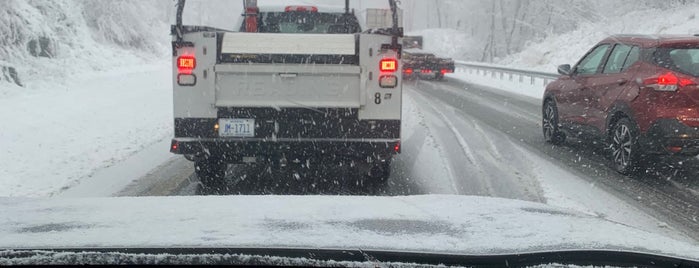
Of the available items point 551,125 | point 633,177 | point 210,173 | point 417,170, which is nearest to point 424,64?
point 551,125

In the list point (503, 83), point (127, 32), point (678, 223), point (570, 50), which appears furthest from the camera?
point (570, 50)

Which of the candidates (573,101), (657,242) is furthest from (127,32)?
(657,242)

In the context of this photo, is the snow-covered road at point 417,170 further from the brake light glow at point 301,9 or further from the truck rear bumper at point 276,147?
the brake light glow at point 301,9

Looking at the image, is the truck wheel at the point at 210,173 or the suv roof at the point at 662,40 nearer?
the truck wheel at the point at 210,173

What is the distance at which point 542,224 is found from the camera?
2535mm

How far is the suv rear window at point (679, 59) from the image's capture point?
22.8ft

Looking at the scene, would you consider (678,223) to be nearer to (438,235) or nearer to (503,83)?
(438,235)

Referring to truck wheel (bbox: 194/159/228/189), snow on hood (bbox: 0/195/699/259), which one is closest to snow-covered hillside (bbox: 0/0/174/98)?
truck wheel (bbox: 194/159/228/189)

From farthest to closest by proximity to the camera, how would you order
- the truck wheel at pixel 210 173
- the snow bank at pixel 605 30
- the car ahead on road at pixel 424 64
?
the snow bank at pixel 605 30, the car ahead on road at pixel 424 64, the truck wheel at pixel 210 173

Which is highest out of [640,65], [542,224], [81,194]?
[640,65]

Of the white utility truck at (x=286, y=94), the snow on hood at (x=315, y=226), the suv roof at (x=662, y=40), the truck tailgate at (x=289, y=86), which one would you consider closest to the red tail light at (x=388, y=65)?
the white utility truck at (x=286, y=94)

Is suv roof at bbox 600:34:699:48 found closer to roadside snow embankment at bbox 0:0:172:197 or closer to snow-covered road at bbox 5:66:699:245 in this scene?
snow-covered road at bbox 5:66:699:245

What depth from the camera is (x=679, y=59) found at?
703 cm

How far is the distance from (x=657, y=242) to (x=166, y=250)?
5.30 feet
